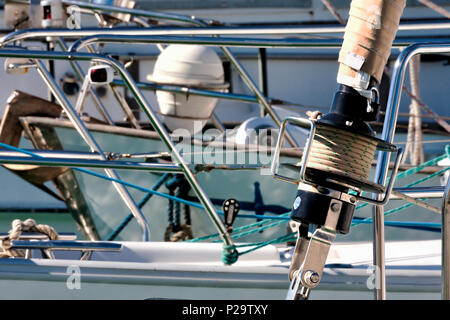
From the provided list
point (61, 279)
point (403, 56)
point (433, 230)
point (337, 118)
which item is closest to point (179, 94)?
point (433, 230)

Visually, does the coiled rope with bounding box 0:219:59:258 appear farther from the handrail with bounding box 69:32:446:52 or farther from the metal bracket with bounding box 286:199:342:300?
the metal bracket with bounding box 286:199:342:300

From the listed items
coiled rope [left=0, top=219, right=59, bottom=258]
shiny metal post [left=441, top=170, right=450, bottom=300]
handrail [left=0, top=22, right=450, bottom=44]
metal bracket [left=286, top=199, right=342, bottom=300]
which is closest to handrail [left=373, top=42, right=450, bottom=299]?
shiny metal post [left=441, top=170, right=450, bottom=300]

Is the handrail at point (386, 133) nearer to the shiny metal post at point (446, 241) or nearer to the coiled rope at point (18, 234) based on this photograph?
the shiny metal post at point (446, 241)

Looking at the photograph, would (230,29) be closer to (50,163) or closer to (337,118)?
(50,163)

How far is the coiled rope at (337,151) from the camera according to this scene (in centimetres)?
165

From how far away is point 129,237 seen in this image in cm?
473

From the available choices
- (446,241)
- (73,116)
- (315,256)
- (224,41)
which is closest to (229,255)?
(224,41)

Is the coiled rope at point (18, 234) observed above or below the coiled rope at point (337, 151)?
below

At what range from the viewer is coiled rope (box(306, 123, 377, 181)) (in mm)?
1646

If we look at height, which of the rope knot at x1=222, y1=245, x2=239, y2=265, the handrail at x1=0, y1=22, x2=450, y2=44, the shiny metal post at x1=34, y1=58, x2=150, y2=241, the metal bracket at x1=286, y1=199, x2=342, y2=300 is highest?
the handrail at x1=0, y1=22, x2=450, y2=44

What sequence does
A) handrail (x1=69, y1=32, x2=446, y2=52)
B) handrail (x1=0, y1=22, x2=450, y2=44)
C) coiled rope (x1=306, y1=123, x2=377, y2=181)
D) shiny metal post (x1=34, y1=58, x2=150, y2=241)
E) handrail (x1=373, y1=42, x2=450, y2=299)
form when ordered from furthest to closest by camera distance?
shiny metal post (x1=34, y1=58, x2=150, y2=241) → handrail (x1=0, y1=22, x2=450, y2=44) → handrail (x1=69, y1=32, x2=446, y2=52) → handrail (x1=373, y1=42, x2=450, y2=299) → coiled rope (x1=306, y1=123, x2=377, y2=181)

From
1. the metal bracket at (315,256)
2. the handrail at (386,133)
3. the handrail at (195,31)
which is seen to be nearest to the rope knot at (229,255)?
the handrail at (195,31)

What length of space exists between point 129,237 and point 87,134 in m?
1.58

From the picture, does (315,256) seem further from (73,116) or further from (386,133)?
(73,116)
